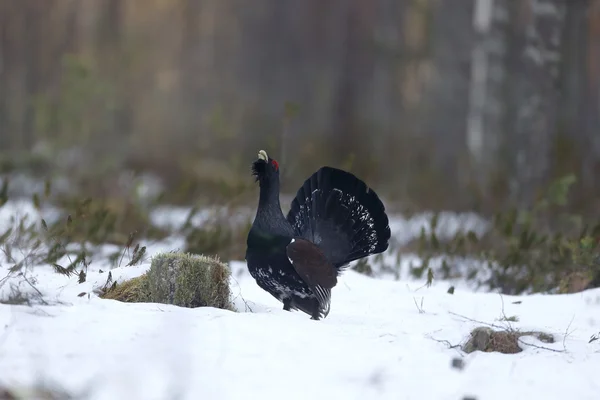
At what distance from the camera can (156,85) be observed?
29.1 m

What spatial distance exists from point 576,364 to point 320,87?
1840cm

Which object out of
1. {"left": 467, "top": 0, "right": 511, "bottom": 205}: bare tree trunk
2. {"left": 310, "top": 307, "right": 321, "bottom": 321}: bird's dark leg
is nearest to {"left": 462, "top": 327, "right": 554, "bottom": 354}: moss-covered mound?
{"left": 310, "top": 307, "right": 321, "bottom": 321}: bird's dark leg

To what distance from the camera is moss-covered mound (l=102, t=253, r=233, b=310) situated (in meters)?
4.45

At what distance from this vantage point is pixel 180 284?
445cm

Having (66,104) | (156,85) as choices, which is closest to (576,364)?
(66,104)

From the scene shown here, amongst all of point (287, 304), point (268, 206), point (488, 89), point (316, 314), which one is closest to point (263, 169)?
point (268, 206)

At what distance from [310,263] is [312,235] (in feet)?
2.20

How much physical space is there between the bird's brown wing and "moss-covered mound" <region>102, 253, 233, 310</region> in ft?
1.62

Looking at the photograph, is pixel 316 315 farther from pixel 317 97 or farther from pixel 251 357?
pixel 317 97

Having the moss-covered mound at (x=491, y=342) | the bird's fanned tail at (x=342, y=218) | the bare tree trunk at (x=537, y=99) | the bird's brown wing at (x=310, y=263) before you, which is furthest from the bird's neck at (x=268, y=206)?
the bare tree trunk at (x=537, y=99)

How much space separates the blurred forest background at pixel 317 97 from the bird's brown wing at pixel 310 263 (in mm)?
2010

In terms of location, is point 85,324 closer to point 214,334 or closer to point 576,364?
point 214,334

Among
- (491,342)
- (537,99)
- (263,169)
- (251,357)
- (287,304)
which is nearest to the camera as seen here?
(251,357)

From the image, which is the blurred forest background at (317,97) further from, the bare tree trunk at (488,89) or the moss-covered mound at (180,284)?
the moss-covered mound at (180,284)
